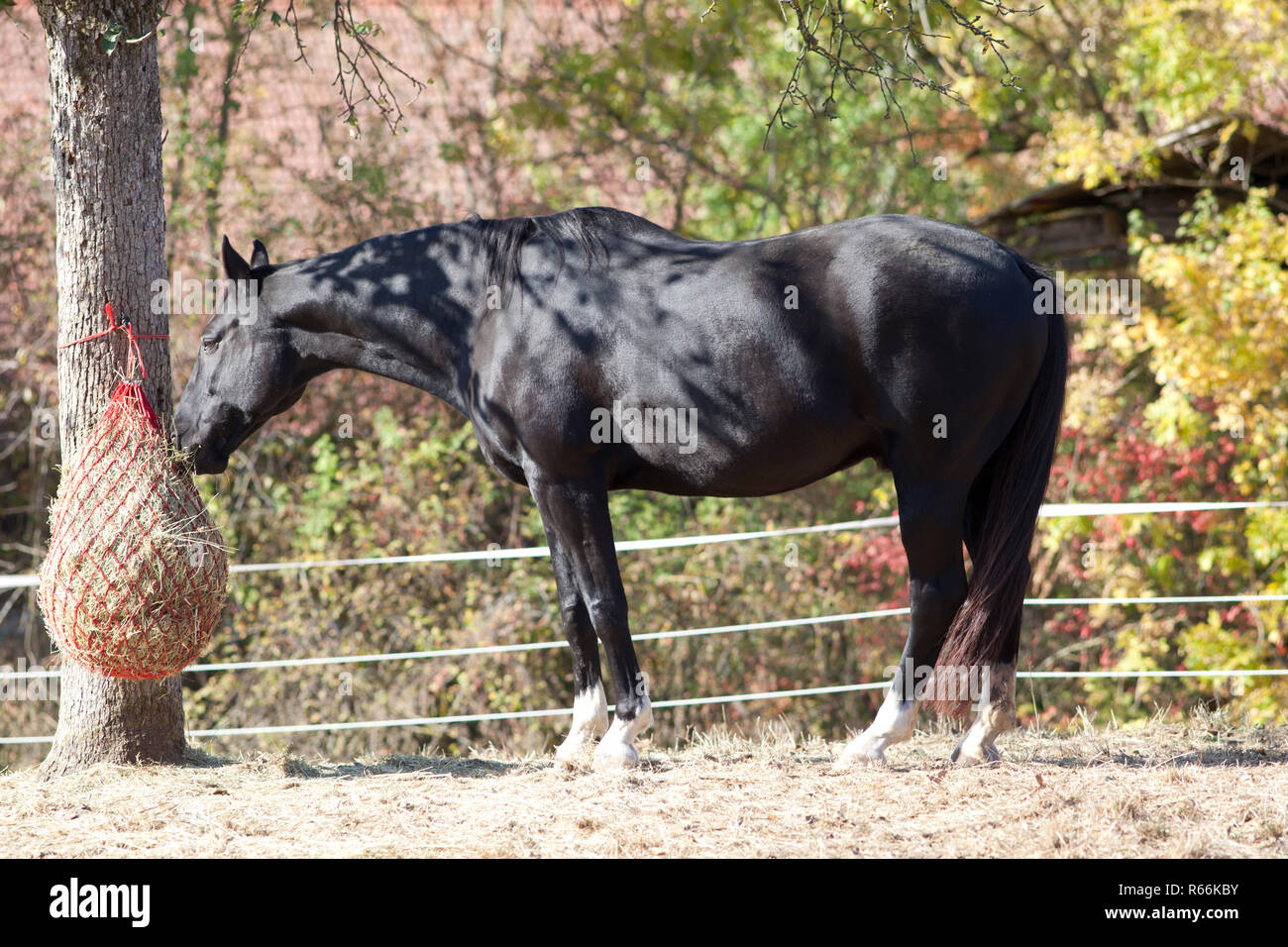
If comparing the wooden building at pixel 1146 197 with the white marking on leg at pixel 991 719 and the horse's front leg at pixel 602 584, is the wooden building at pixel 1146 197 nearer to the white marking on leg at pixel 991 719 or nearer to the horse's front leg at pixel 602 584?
the white marking on leg at pixel 991 719

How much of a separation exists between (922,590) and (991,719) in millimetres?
543

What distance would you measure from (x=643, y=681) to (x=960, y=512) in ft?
4.41

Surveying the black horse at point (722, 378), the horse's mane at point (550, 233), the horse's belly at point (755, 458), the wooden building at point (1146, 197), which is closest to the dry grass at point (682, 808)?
the black horse at point (722, 378)

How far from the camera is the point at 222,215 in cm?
1031

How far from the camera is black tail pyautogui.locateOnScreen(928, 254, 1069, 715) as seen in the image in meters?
4.34

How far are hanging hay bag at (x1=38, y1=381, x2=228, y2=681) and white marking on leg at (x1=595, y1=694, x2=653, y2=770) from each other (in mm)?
1532

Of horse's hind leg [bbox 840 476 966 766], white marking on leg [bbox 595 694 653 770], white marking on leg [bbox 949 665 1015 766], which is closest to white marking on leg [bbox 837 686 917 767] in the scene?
horse's hind leg [bbox 840 476 966 766]

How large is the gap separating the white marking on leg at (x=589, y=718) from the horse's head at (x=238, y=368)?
5.62 ft

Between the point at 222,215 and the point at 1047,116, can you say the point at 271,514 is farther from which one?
the point at 1047,116

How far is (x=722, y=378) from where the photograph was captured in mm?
4355

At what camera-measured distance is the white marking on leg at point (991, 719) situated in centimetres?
444

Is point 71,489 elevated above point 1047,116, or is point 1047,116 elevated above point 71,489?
point 1047,116
